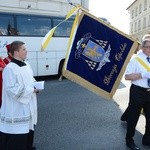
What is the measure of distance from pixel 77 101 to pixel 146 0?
57.5 meters

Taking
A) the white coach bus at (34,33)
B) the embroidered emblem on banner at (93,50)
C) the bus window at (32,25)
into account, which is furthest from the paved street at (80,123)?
the bus window at (32,25)

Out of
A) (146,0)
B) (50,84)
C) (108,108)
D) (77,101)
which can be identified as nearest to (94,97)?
(77,101)

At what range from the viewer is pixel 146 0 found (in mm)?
63625

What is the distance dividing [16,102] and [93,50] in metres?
2.08

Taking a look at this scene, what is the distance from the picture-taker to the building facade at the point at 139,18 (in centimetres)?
6244

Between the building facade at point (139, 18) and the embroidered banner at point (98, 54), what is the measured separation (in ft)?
174

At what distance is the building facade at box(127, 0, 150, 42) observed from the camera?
62438 millimetres

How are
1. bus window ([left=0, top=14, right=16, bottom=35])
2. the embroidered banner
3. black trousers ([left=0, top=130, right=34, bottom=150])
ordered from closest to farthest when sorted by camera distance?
black trousers ([left=0, top=130, right=34, bottom=150]) → the embroidered banner → bus window ([left=0, top=14, right=16, bottom=35])

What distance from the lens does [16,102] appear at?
406 centimetres

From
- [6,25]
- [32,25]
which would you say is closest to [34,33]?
[32,25]

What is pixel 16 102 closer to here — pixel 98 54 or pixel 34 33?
pixel 98 54

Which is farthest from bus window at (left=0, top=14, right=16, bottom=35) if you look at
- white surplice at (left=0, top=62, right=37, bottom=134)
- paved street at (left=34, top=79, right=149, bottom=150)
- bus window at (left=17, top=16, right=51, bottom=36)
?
white surplice at (left=0, top=62, right=37, bottom=134)

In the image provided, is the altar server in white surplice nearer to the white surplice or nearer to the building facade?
the white surplice

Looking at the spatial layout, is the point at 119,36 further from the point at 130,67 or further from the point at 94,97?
the point at 94,97
